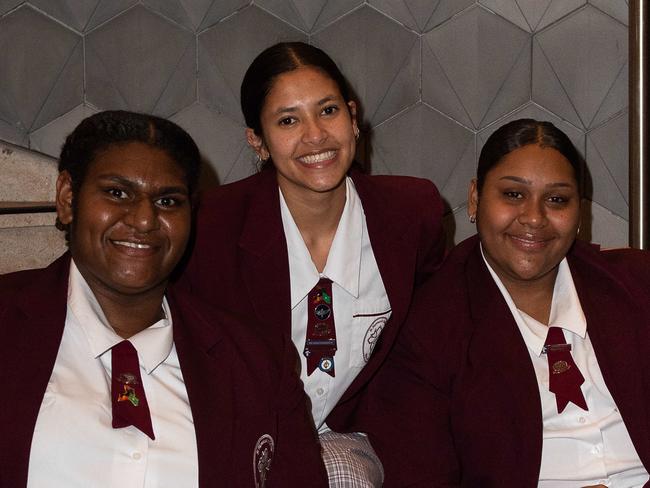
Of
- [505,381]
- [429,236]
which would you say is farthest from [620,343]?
[429,236]

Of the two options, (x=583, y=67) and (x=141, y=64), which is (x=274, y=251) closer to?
(x=141, y=64)

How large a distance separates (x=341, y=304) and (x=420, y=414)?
13.3 inches

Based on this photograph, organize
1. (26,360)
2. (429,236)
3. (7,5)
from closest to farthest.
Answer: (26,360)
(429,236)
(7,5)

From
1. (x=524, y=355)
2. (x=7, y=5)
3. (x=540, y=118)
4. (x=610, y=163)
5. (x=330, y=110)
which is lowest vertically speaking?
(x=524, y=355)

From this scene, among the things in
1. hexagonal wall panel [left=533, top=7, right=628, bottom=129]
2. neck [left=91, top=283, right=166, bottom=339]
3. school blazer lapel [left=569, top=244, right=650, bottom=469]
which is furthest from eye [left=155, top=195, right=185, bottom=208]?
hexagonal wall panel [left=533, top=7, right=628, bottom=129]

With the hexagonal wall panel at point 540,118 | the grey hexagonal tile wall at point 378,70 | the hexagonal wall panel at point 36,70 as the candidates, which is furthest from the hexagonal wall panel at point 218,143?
the hexagonal wall panel at point 540,118

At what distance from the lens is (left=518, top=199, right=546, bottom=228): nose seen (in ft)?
6.42

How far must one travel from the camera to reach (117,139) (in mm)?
1654

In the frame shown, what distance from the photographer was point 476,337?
1994mm

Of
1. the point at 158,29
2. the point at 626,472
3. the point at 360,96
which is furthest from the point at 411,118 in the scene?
the point at 626,472

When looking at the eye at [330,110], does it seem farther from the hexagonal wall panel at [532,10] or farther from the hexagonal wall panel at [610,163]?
the hexagonal wall panel at [610,163]

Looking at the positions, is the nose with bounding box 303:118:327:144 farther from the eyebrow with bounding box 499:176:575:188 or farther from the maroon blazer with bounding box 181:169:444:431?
the eyebrow with bounding box 499:176:575:188

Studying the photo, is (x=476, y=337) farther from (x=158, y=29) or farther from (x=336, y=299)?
(x=158, y=29)

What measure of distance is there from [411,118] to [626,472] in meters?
1.59
